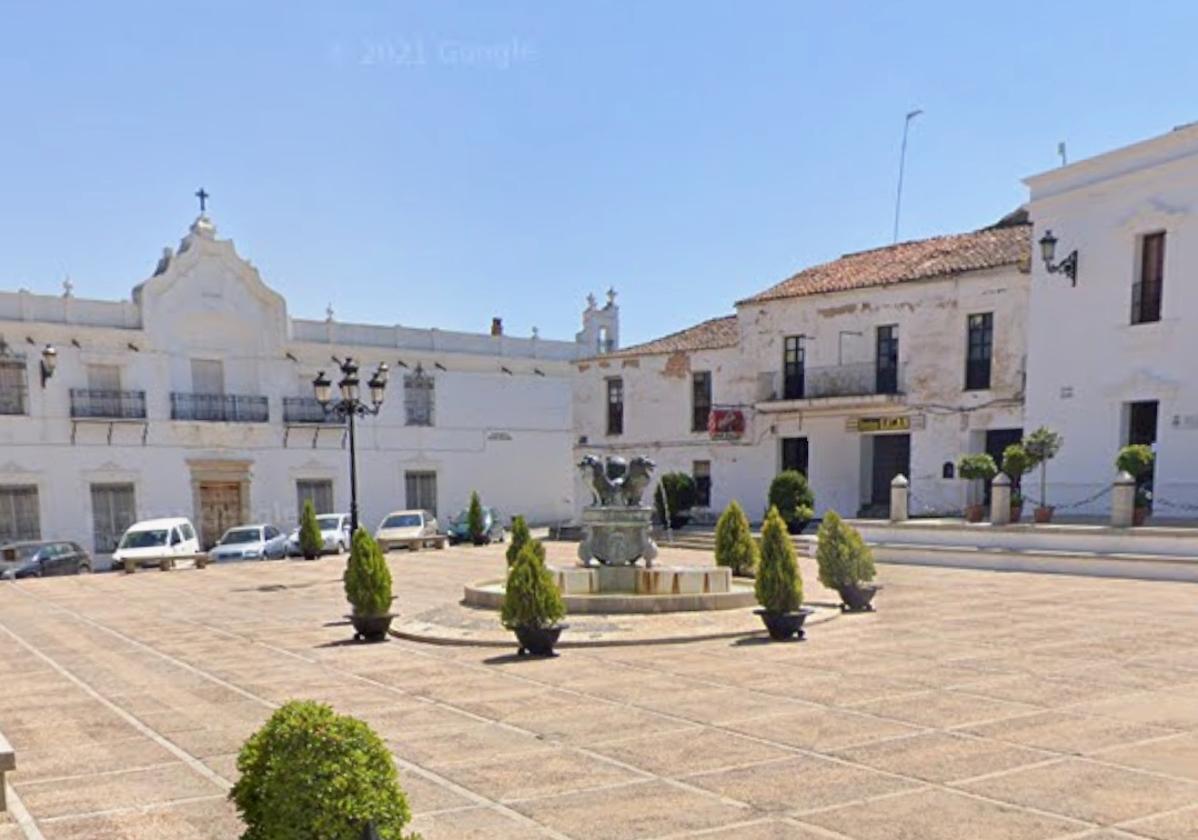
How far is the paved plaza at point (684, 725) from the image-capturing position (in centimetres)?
488

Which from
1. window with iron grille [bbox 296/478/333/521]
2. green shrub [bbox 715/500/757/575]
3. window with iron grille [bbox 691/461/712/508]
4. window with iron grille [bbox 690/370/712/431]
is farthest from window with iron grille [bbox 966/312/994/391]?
window with iron grille [bbox 296/478/333/521]

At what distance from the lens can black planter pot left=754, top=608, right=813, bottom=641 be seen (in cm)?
1006

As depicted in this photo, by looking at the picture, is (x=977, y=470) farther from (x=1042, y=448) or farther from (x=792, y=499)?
(x=792, y=499)

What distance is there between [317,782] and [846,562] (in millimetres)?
9971

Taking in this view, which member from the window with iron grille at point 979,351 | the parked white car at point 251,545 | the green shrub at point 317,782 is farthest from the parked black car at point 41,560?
the window with iron grille at point 979,351

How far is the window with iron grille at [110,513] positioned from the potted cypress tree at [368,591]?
20721 millimetres

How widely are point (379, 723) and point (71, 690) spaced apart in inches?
143

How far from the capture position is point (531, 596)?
941 centimetres

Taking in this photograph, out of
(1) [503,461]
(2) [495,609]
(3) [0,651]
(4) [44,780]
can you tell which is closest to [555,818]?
(4) [44,780]

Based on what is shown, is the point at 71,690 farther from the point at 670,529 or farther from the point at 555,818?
the point at 670,529

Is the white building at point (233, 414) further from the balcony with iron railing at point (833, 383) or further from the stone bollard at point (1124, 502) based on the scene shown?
the stone bollard at point (1124, 502)

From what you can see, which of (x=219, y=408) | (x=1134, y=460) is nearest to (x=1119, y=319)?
(x=1134, y=460)

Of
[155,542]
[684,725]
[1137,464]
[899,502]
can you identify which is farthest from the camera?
[155,542]

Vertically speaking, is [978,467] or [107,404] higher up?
[107,404]
